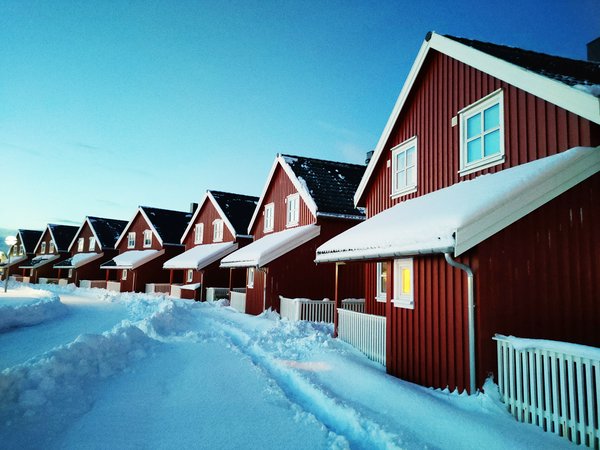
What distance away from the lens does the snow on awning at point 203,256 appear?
2422cm

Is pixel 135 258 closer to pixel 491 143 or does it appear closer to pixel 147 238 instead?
pixel 147 238

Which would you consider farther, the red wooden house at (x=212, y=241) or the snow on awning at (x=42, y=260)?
the snow on awning at (x=42, y=260)

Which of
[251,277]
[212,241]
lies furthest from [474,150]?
[212,241]

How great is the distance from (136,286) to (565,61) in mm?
31639

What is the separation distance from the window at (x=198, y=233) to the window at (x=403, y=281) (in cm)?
2247

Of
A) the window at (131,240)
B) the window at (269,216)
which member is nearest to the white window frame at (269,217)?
the window at (269,216)

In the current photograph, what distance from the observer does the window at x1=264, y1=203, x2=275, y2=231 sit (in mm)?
21484

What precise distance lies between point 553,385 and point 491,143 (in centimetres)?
514

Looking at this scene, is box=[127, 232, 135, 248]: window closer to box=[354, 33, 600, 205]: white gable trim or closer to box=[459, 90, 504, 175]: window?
box=[354, 33, 600, 205]: white gable trim

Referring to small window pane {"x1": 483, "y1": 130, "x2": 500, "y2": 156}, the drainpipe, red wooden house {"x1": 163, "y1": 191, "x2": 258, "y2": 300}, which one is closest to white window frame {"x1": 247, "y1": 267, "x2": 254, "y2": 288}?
red wooden house {"x1": 163, "y1": 191, "x2": 258, "y2": 300}

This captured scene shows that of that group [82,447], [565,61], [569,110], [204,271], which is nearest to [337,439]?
[82,447]

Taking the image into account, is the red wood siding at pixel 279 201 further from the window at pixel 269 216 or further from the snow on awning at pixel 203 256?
the snow on awning at pixel 203 256

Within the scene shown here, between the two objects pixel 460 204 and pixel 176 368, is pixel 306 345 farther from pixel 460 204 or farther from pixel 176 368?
pixel 460 204

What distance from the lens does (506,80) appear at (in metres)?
7.75
